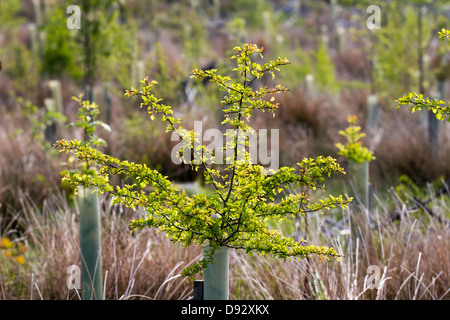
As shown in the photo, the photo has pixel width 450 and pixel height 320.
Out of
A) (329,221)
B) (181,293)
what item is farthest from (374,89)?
(181,293)

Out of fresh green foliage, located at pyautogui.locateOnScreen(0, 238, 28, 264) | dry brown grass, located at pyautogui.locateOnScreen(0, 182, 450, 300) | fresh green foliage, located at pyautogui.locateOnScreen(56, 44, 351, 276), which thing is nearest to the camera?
fresh green foliage, located at pyautogui.locateOnScreen(0, 238, 28, 264)

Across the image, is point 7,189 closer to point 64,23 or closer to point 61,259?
point 61,259

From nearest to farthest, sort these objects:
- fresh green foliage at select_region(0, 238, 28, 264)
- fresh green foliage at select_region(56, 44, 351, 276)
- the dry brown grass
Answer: fresh green foliage at select_region(0, 238, 28, 264), fresh green foliage at select_region(56, 44, 351, 276), the dry brown grass

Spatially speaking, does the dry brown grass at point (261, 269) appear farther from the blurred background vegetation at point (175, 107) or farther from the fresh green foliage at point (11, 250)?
the fresh green foliage at point (11, 250)

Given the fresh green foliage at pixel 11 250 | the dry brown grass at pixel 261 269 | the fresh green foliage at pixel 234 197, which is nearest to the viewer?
the fresh green foliage at pixel 11 250

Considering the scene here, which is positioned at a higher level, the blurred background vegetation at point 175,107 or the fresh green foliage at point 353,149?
the blurred background vegetation at point 175,107

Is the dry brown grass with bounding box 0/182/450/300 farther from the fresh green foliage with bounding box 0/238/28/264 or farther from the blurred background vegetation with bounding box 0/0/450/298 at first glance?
the fresh green foliage with bounding box 0/238/28/264

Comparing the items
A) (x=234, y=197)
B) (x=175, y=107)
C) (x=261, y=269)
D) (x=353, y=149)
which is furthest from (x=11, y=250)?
(x=175, y=107)

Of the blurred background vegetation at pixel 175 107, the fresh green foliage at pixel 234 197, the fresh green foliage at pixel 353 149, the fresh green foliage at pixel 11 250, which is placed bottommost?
the fresh green foliage at pixel 11 250

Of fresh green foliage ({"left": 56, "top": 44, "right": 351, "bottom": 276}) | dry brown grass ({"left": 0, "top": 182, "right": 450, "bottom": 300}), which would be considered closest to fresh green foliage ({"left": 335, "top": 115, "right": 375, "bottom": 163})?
dry brown grass ({"left": 0, "top": 182, "right": 450, "bottom": 300})

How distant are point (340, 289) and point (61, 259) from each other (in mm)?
1687

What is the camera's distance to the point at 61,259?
137 inches

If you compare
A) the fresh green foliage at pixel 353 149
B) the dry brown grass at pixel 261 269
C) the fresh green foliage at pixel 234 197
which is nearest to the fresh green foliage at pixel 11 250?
the fresh green foliage at pixel 234 197

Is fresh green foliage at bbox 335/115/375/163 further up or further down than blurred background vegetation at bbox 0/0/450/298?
further down
